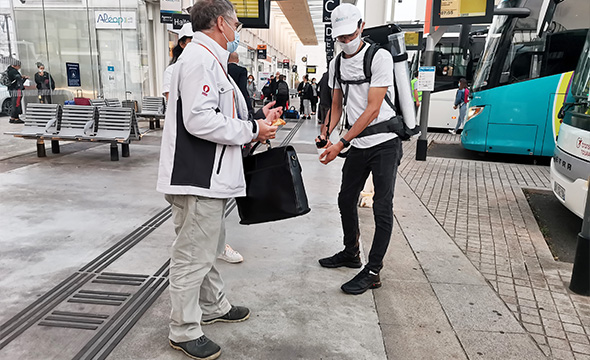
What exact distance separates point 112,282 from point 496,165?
8.64 metres

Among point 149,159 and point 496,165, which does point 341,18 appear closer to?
point 149,159

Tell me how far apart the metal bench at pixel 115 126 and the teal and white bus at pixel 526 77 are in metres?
7.48

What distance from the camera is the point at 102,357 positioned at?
8.18 ft

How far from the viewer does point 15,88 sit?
571 inches

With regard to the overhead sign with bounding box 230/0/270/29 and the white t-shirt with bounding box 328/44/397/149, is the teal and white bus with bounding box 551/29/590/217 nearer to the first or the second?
the white t-shirt with bounding box 328/44/397/149

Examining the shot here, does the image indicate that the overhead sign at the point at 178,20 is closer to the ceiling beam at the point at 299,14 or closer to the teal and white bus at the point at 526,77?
the teal and white bus at the point at 526,77

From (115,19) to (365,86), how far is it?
1640cm

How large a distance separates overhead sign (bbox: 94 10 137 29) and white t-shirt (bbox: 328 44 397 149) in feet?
52.0

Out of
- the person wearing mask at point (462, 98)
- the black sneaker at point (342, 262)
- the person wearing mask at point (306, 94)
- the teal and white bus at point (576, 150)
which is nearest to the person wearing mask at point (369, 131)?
the black sneaker at point (342, 262)

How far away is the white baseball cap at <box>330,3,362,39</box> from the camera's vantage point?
10.6ft

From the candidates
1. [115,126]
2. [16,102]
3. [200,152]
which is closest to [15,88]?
[16,102]

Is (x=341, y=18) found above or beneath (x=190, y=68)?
above

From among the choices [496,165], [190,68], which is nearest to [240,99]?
[190,68]

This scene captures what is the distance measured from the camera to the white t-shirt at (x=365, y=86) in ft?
10.4
